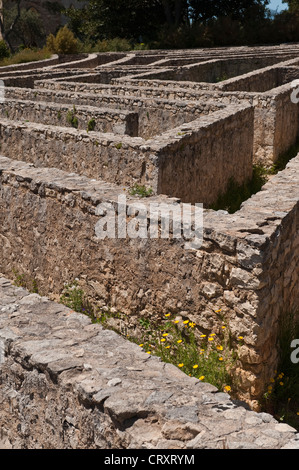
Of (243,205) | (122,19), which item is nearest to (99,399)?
(243,205)

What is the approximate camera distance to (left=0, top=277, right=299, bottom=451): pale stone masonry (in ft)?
8.41

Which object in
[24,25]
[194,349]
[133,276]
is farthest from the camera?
[24,25]

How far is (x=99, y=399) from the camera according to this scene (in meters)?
2.73

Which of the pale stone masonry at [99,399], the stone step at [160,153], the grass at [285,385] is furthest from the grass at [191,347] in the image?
the stone step at [160,153]

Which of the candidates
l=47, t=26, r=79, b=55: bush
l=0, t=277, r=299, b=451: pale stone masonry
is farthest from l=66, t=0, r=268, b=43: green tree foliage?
l=0, t=277, r=299, b=451: pale stone masonry

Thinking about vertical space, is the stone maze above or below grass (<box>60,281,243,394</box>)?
above

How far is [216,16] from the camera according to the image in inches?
1433

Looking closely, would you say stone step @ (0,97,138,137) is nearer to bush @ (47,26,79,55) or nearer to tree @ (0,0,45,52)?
bush @ (47,26,79,55)

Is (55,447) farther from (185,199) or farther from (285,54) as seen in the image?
(285,54)

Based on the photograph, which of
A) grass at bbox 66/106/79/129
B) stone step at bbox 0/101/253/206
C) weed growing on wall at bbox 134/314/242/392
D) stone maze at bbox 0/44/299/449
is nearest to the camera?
stone maze at bbox 0/44/299/449

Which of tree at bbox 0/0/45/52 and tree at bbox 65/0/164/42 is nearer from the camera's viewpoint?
tree at bbox 65/0/164/42

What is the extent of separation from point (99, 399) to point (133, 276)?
80.4 inches

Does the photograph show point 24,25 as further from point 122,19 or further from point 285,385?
point 285,385

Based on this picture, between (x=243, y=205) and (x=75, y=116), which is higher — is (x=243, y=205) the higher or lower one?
the lower one
